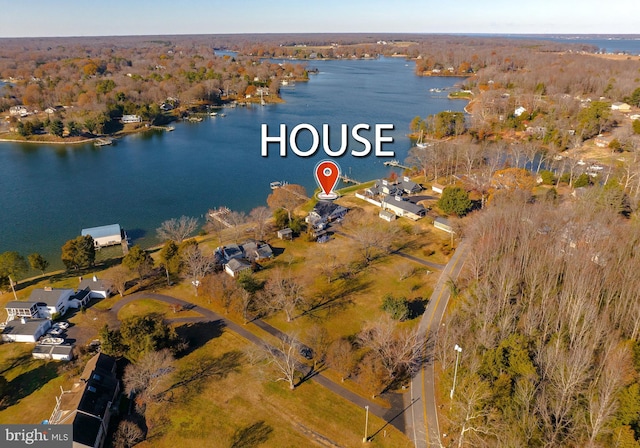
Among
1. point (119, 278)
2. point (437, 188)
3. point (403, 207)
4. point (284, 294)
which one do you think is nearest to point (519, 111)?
point (437, 188)

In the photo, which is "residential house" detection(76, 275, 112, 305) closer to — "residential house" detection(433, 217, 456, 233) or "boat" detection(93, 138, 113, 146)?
"residential house" detection(433, 217, 456, 233)

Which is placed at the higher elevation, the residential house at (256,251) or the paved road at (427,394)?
the residential house at (256,251)

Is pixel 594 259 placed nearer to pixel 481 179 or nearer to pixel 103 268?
pixel 481 179

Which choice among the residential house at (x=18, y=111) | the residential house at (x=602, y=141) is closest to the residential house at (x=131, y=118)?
the residential house at (x=18, y=111)

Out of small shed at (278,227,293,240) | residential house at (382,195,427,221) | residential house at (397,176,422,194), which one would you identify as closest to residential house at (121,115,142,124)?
residential house at (397,176,422,194)

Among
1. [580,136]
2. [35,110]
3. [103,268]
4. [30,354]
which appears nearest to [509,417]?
[30,354]

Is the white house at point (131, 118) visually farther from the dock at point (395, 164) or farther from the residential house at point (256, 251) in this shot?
the residential house at point (256, 251)
